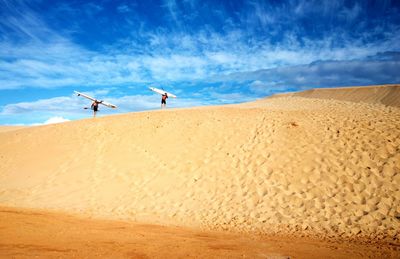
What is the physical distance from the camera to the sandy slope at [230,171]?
1034 centimetres

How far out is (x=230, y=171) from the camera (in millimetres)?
13852

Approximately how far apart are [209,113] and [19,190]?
1191 centimetres

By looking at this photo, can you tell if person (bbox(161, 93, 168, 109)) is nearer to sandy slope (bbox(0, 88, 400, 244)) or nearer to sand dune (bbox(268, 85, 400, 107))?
sandy slope (bbox(0, 88, 400, 244))

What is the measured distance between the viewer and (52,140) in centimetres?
2055

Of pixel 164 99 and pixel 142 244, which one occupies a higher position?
pixel 164 99

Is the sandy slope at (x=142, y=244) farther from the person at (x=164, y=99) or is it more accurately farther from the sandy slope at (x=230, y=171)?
the person at (x=164, y=99)

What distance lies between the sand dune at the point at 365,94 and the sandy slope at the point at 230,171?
3755 cm

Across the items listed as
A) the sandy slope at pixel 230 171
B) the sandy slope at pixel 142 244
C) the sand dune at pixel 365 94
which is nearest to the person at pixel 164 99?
the sandy slope at pixel 230 171

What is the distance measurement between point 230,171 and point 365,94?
170ft

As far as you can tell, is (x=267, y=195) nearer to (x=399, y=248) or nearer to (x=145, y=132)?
(x=399, y=248)

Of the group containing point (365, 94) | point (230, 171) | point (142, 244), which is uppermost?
point (365, 94)

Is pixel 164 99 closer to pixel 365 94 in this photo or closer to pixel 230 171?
pixel 230 171

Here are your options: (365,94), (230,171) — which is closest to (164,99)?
(230,171)

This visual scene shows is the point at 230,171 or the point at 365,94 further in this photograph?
the point at 365,94
